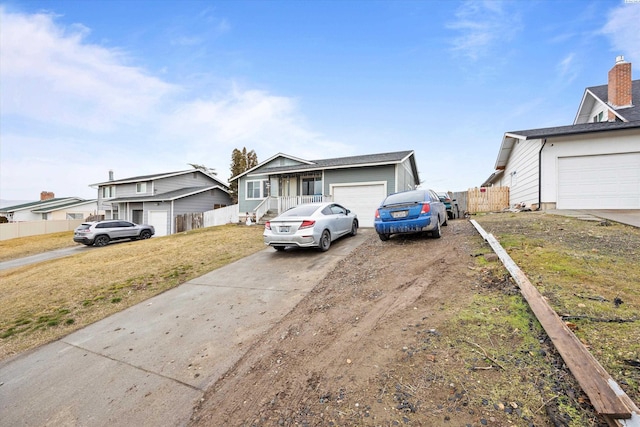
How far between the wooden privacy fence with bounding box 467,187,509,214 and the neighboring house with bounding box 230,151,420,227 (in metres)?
4.50

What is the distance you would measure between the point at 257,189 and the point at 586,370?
18.8 m

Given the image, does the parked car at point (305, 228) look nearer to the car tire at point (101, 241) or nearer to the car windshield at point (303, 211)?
the car windshield at point (303, 211)

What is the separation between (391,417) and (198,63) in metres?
15.7

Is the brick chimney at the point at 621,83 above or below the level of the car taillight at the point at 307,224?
above

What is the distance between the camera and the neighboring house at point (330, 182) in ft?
47.0

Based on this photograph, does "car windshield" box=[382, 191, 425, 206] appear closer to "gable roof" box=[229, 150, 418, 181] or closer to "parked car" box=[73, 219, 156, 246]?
"gable roof" box=[229, 150, 418, 181]

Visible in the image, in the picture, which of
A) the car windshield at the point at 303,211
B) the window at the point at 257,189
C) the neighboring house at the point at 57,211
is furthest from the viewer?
the neighboring house at the point at 57,211

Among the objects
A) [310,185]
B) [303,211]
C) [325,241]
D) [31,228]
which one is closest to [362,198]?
[310,185]

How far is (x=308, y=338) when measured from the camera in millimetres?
3287

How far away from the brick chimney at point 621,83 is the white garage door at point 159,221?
30.7m

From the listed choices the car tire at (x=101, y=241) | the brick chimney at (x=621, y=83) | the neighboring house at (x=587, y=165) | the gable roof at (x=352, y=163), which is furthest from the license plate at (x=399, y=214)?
the car tire at (x=101, y=241)

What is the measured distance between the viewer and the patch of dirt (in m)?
1.84

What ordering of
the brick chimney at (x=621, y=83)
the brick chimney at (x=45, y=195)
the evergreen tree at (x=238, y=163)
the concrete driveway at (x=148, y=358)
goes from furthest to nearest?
the brick chimney at (x=45, y=195), the evergreen tree at (x=238, y=163), the brick chimney at (x=621, y=83), the concrete driveway at (x=148, y=358)

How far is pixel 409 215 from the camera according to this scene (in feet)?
23.2
